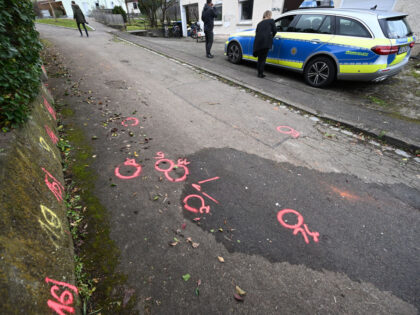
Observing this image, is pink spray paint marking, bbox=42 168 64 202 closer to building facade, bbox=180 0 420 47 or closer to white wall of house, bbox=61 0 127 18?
building facade, bbox=180 0 420 47

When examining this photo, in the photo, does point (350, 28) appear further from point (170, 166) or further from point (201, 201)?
point (201, 201)

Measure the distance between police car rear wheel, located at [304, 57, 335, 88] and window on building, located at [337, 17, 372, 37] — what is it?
0.73 meters

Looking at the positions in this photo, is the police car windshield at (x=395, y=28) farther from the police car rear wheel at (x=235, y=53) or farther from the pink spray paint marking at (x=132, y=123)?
the pink spray paint marking at (x=132, y=123)

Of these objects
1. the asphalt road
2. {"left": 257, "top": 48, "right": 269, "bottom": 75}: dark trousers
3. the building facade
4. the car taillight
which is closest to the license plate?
the car taillight

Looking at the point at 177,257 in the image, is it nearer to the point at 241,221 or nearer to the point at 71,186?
the point at 241,221

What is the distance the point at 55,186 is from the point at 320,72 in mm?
7134

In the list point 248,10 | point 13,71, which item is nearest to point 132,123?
point 13,71

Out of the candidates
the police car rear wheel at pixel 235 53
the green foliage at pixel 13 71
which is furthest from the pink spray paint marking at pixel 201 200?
the police car rear wheel at pixel 235 53

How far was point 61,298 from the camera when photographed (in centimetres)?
167

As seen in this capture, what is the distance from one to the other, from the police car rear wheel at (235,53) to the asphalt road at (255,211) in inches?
181

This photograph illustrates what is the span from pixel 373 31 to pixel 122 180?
6.73 m

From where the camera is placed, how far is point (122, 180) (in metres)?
3.16

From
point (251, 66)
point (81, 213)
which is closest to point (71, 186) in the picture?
point (81, 213)

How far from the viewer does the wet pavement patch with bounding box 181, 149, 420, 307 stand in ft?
7.39
